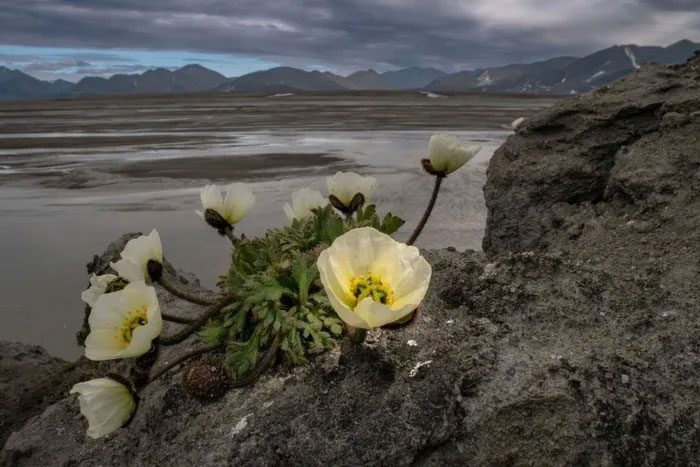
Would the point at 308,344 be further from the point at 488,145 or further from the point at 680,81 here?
the point at 488,145

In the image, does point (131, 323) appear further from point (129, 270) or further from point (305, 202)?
point (305, 202)

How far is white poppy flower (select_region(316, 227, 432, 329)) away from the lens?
1.88 meters

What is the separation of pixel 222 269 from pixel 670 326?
12.4 ft

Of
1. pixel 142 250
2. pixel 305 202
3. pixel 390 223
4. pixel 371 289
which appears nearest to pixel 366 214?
pixel 390 223

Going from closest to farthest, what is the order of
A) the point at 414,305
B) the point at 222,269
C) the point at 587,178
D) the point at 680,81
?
the point at 414,305 < the point at 587,178 < the point at 680,81 < the point at 222,269

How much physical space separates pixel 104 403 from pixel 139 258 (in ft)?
2.06

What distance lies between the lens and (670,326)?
234cm

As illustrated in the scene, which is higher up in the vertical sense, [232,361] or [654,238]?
[654,238]

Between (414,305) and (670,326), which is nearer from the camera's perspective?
(414,305)

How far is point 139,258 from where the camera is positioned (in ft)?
8.30

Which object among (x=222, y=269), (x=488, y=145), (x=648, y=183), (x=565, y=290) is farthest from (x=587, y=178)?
(x=488, y=145)

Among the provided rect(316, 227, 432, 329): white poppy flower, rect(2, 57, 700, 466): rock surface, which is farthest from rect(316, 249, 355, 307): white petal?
rect(2, 57, 700, 466): rock surface

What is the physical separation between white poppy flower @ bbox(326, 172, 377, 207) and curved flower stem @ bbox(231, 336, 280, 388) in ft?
2.85

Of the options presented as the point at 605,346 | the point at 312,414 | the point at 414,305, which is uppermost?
the point at 414,305
